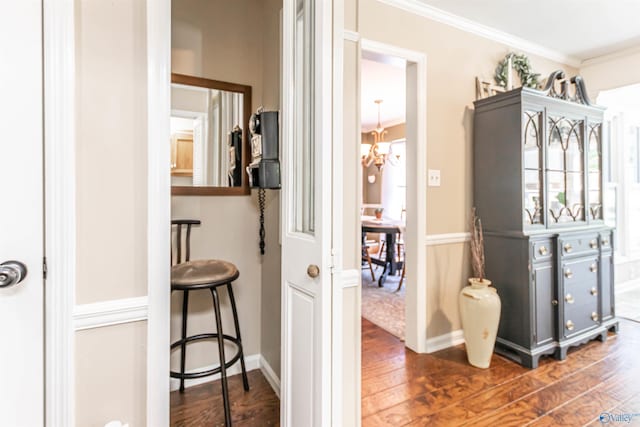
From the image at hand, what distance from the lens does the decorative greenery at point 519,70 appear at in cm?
278

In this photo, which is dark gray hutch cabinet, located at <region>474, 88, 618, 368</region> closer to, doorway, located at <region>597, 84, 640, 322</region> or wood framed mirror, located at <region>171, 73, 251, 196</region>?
doorway, located at <region>597, 84, 640, 322</region>

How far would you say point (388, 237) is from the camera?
14.8 ft

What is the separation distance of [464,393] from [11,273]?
2.29m

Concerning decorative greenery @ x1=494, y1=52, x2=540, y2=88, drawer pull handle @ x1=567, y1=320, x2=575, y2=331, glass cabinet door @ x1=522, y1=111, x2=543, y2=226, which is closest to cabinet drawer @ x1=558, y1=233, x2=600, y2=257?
glass cabinet door @ x1=522, y1=111, x2=543, y2=226

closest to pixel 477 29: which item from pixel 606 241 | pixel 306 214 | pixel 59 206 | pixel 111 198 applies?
pixel 606 241

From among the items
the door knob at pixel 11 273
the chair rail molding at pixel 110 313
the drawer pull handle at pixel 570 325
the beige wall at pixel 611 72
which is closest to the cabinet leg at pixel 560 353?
the drawer pull handle at pixel 570 325

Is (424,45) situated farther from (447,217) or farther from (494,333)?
(494,333)

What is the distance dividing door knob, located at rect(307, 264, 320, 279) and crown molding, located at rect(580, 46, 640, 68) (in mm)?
4040

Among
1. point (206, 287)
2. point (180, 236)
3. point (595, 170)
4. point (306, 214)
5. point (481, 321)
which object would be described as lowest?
point (481, 321)

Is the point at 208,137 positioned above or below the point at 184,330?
above

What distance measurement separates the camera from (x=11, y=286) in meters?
0.91

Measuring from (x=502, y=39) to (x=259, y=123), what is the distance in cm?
251

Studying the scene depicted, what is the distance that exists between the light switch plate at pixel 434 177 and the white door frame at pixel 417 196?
8 cm

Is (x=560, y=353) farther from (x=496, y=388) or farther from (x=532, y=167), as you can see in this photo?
(x=532, y=167)
